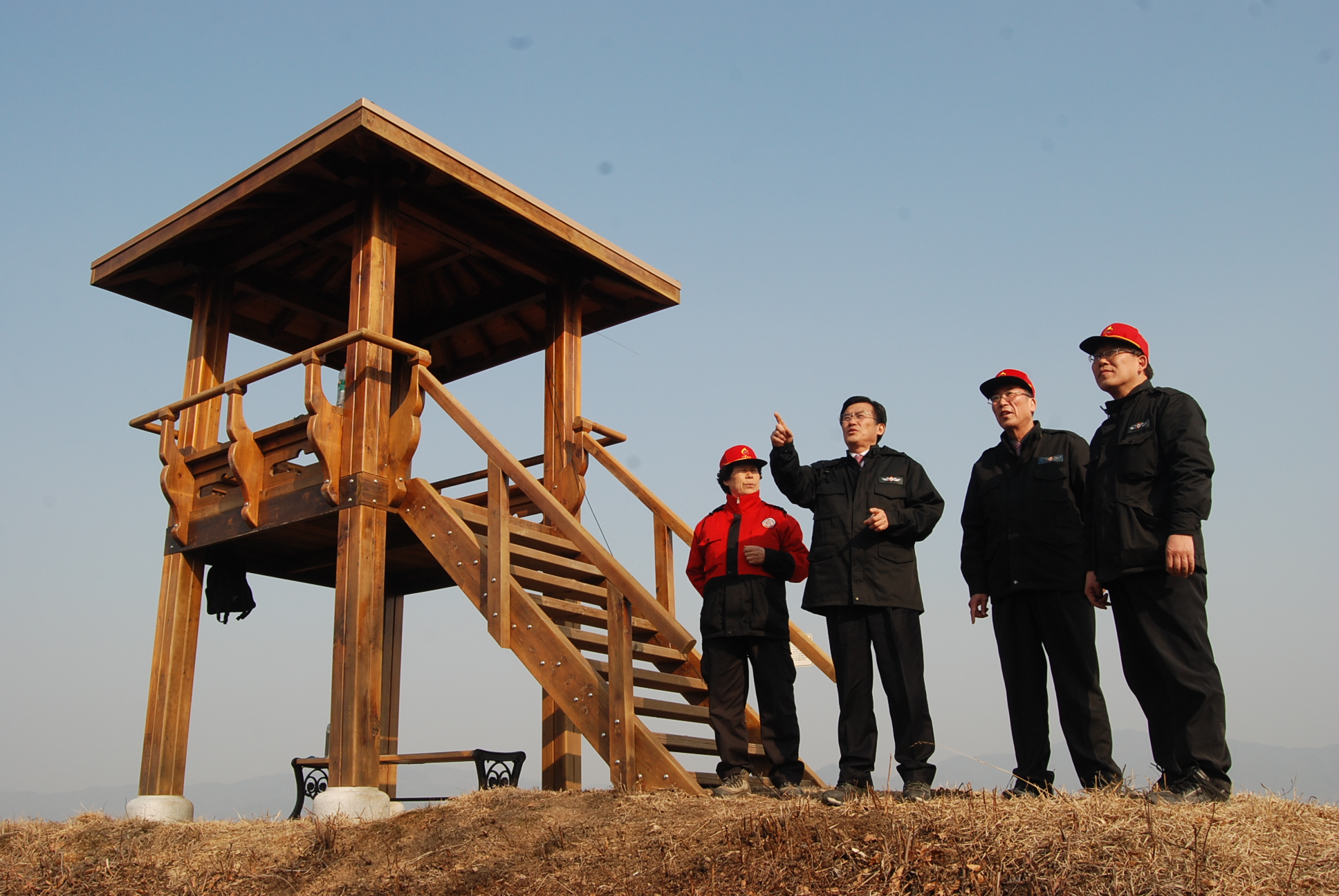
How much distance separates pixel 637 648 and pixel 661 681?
48 cm

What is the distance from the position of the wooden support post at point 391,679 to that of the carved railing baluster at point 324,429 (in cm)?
354

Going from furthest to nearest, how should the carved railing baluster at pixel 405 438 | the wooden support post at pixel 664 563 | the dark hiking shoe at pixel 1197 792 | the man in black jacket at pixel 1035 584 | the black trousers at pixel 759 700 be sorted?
the wooden support post at pixel 664 563, the carved railing baluster at pixel 405 438, the black trousers at pixel 759 700, the man in black jacket at pixel 1035 584, the dark hiking shoe at pixel 1197 792

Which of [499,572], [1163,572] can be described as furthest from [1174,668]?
[499,572]

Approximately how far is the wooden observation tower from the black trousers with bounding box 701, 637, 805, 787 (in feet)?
0.78

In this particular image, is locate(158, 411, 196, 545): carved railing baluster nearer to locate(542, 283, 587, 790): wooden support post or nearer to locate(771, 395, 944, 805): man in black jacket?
locate(542, 283, 587, 790): wooden support post

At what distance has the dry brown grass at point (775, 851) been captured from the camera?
392cm

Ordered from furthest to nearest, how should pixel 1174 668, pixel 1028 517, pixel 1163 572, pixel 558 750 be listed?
1. pixel 558 750
2. pixel 1028 517
3. pixel 1163 572
4. pixel 1174 668

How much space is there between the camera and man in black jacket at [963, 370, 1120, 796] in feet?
17.0

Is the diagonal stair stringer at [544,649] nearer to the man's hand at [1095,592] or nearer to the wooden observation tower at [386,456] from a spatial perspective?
the wooden observation tower at [386,456]

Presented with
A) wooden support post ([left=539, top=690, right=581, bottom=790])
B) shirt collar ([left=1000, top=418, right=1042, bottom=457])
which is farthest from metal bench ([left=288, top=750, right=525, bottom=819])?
shirt collar ([left=1000, top=418, right=1042, bottom=457])

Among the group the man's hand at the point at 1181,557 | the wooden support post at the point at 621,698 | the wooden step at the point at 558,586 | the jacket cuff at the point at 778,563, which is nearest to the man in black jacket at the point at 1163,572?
the man's hand at the point at 1181,557

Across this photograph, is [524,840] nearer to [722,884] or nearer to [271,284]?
[722,884]

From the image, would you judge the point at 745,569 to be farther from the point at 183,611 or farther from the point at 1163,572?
the point at 183,611

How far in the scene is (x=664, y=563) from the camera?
923 centimetres
